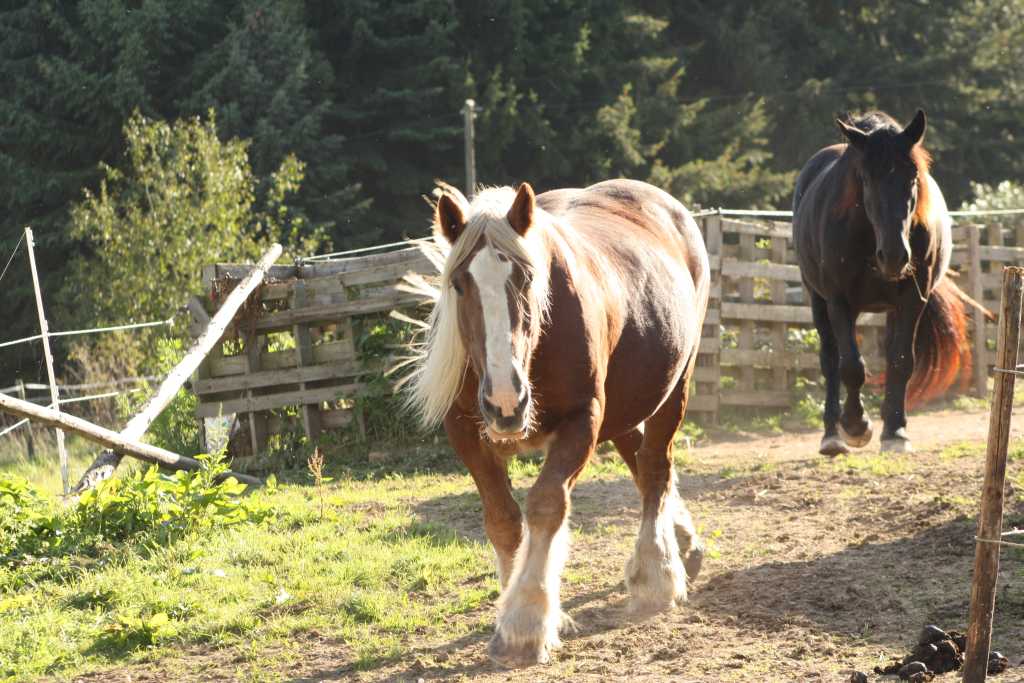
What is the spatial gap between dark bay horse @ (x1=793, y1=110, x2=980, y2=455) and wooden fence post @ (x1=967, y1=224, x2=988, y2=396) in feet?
12.7

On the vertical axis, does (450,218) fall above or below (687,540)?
above

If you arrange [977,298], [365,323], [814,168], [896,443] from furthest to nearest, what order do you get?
[977,298] → [365,323] → [814,168] → [896,443]

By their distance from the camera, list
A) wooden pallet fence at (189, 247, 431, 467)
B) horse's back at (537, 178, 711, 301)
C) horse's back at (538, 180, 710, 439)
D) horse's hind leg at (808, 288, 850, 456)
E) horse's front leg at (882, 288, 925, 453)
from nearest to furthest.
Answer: horse's back at (538, 180, 710, 439), horse's back at (537, 178, 711, 301), horse's front leg at (882, 288, 925, 453), horse's hind leg at (808, 288, 850, 456), wooden pallet fence at (189, 247, 431, 467)

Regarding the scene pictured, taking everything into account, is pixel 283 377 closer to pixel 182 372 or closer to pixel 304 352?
pixel 304 352

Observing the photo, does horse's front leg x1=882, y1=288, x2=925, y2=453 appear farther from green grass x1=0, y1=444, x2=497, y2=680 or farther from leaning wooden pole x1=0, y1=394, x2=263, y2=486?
leaning wooden pole x1=0, y1=394, x2=263, y2=486

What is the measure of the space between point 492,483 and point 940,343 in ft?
20.3

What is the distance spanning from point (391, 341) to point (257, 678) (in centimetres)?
571

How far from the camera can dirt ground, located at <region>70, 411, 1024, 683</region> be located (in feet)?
15.2

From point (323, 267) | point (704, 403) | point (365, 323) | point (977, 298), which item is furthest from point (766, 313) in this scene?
point (323, 267)

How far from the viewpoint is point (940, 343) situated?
9.84 m

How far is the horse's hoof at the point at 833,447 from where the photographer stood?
911cm

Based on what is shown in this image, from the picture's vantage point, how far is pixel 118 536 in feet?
23.3

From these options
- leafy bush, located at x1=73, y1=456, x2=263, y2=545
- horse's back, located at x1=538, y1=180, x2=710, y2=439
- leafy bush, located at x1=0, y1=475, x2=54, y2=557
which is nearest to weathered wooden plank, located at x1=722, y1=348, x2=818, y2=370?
horse's back, located at x1=538, y1=180, x2=710, y2=439

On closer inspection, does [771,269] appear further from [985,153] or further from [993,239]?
[985,153]
